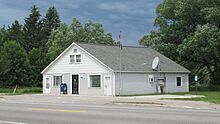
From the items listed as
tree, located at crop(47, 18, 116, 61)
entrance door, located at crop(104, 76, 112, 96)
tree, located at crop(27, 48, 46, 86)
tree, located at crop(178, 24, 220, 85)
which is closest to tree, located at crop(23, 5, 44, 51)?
tree, located at crop(47, 18, 116, 61)

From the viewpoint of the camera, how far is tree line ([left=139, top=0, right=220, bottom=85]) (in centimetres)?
5350

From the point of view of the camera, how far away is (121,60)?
46.0 meters

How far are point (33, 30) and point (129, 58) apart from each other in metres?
64.1

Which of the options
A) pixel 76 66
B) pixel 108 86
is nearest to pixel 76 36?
pixel 76 66

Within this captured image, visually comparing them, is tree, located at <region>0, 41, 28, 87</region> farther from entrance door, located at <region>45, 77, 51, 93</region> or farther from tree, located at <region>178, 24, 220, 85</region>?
tree, located at <region>178, 24, 220, 85</region>

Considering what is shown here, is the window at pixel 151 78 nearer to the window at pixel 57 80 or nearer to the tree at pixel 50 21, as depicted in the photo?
the window at pixel 57 80

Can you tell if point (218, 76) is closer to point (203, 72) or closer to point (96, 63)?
point (203, 72)

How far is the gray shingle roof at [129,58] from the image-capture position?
44969 mm

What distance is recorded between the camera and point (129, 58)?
47938 mm

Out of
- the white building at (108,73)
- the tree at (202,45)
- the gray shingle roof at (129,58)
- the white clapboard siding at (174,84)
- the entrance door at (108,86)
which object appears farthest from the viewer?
the tree at (202,45)

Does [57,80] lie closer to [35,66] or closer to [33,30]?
[35,66]

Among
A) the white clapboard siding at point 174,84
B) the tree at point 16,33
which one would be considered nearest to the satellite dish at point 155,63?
the white clapboard siding at point 174,84

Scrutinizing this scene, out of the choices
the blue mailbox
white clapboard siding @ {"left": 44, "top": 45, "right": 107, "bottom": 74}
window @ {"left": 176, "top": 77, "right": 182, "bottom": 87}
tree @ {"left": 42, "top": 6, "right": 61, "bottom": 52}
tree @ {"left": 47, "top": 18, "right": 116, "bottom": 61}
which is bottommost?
the blue mailbox

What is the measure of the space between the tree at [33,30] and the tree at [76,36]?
24.4 m
